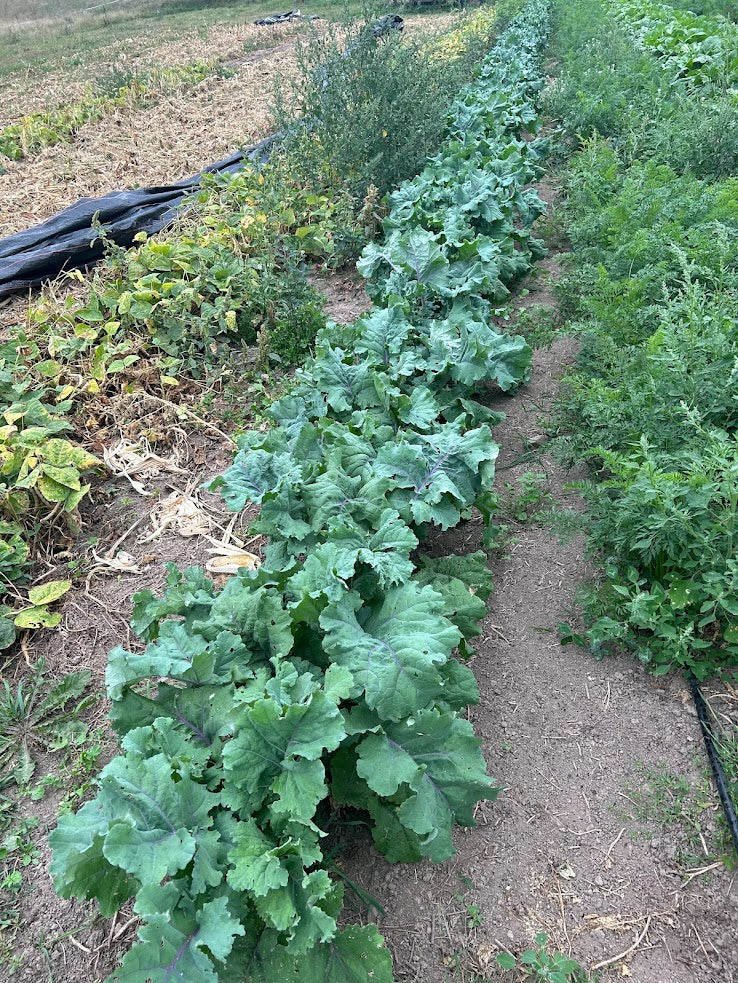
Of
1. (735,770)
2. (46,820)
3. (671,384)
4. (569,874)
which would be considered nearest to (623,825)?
(569,874)

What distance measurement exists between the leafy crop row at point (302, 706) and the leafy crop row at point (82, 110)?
8371 mm

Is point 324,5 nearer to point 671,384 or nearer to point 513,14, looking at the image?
point 513,14

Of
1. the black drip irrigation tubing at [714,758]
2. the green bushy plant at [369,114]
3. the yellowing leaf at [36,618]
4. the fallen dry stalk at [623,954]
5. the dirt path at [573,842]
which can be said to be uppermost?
the green bushy plant at [369,114]

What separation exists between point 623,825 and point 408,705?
99 centimetres

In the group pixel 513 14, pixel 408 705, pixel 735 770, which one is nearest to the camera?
pixel 408 705

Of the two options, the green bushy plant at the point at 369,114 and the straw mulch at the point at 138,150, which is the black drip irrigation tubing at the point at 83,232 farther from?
the straw mulch at the point at 138,150

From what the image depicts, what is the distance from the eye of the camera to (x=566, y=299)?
4941 mm

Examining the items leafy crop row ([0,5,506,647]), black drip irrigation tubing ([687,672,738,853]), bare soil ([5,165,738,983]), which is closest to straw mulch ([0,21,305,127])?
leafy crop row ([0,5,506,647])

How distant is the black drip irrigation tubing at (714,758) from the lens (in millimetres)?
2459

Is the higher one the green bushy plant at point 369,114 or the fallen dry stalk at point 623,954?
the green bushy plant at point 369,114

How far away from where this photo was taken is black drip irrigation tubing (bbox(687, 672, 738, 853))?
2.46 meters

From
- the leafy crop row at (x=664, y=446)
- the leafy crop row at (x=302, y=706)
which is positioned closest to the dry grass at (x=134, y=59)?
the leafy crop row at (x=664, y=446)

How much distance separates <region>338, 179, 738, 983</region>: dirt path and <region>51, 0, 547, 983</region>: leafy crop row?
245 mm

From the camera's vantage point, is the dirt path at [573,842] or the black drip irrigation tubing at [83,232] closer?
the dirt path at [573,842]
